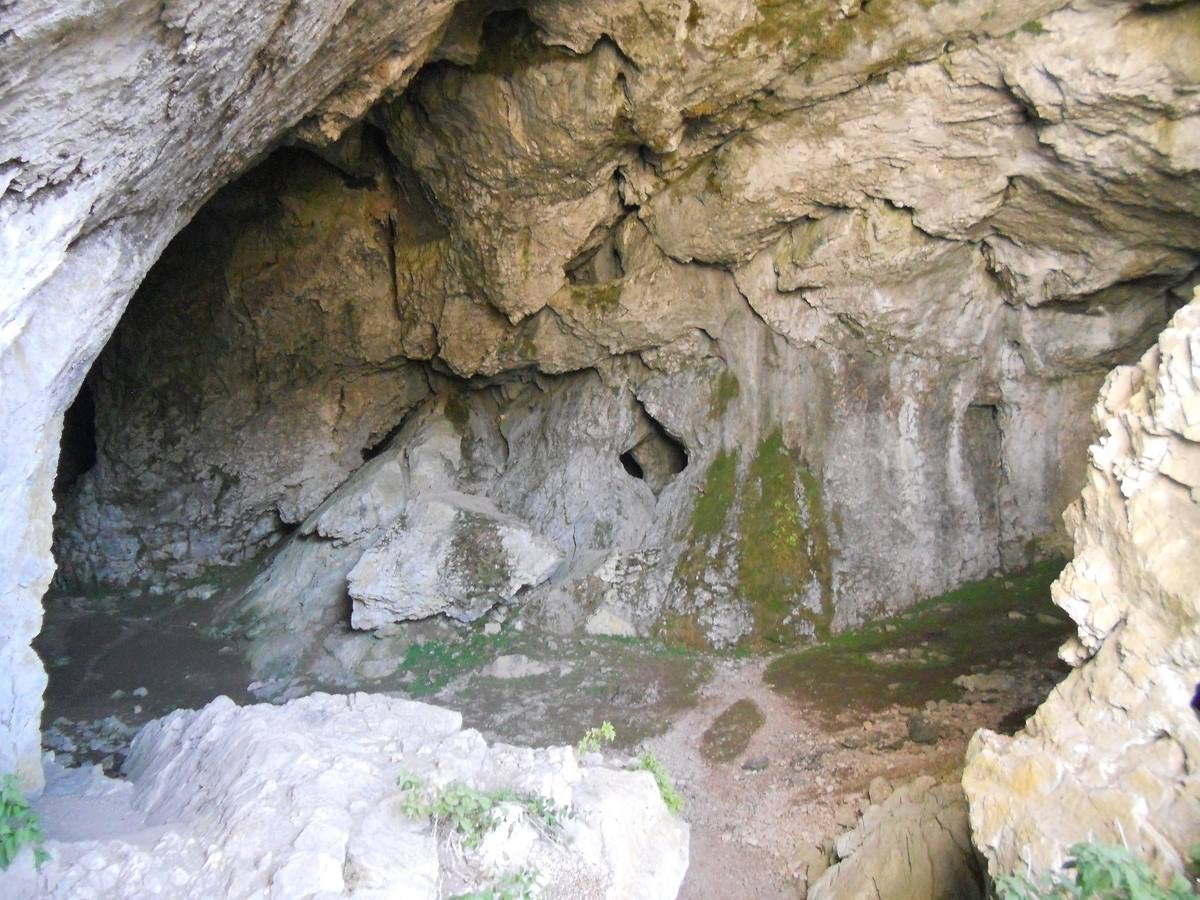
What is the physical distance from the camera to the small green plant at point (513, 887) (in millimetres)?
3695

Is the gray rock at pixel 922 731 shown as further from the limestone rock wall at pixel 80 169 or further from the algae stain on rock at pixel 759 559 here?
the limestone rock wall at pixel 80 169

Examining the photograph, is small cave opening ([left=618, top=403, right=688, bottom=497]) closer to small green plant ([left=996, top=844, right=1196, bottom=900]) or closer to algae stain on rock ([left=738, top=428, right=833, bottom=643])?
algae stain on rock ([left=738, top=428, right=833, bottom=643])

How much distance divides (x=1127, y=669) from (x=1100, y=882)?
3.17 feet

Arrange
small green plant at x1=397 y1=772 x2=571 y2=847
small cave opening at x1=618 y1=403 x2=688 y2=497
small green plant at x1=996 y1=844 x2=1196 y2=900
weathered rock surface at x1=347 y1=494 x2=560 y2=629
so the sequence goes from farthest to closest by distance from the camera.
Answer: small cave opening at x1=618 y1=403 x2=688 y2=497
weathered rock surface at x1=347 y1=494 x2=560 y2=629
small green plant at x1=397 y1=772 x2=571 y2=847
small green plant at x1=996 y1=844 x2=1196 y2=900

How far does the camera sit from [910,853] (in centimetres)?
562

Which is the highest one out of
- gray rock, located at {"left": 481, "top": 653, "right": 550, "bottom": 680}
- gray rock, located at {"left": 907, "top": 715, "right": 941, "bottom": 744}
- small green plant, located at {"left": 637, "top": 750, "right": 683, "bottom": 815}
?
small green plant, located at {"left": 637, "top": 750, "right": 683, "bottom": 815}

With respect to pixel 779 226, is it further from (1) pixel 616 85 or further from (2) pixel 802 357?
(1) pixel 616 85

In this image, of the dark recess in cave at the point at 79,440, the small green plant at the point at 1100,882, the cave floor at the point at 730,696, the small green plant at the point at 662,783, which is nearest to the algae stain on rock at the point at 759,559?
the cave floor at the point at 730,696

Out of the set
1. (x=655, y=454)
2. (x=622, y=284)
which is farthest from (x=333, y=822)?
(x=655, y=454)

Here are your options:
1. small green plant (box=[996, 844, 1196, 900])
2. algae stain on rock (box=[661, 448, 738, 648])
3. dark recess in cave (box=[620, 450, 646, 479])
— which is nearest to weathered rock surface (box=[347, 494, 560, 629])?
algae stain on rock (box=[661, 448, 738, 648])

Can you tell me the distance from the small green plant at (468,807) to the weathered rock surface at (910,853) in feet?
8.17

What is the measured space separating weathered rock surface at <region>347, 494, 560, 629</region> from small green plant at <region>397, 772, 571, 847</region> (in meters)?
7.26

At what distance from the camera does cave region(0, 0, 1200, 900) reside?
4.12 m

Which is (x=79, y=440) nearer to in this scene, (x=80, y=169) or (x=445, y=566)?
(x=445, y=566)
